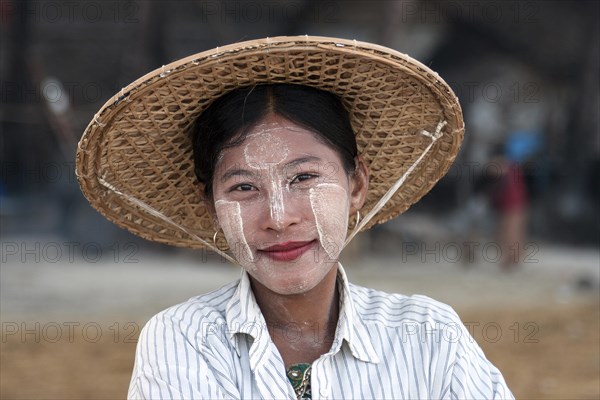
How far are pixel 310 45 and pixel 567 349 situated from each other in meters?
4.56

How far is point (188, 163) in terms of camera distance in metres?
2.31

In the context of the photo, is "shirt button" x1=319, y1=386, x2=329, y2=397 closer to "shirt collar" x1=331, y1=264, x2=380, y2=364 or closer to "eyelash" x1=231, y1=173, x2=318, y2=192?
"shirt collar" x1=331, y1=264, x2=380, y2=364

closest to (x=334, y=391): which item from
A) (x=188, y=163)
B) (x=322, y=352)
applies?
(x=322, y=352)

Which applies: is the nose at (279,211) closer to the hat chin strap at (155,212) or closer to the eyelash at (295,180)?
the eyelash at (295,180)

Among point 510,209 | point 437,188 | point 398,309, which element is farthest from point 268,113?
point 437,188

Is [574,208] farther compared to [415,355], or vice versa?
[574,208]

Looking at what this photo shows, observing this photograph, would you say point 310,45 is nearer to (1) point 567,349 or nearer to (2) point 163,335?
(2) point 163,335

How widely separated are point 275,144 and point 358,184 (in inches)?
13.4

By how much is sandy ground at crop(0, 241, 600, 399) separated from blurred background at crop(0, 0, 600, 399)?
47mm

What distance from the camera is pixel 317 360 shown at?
75.4 inches

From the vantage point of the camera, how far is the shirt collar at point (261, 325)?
194cm

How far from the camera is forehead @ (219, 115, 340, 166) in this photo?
77.3 inches

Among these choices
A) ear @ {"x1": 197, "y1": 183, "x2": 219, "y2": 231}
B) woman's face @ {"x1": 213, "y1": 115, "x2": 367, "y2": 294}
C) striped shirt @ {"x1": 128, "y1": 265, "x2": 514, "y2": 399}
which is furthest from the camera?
ear @ {"x1": 197, "y1": 183, "x2": 219, "y2": 231}

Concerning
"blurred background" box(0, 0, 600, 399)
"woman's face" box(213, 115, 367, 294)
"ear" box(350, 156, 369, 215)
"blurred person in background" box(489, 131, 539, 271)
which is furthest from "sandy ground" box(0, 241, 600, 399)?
"woman's face" box(213, 115, 367, 294)
